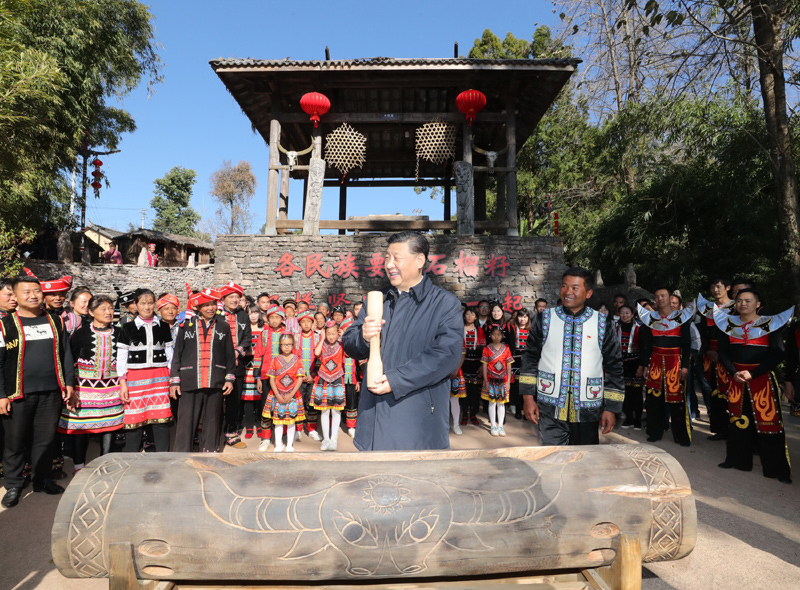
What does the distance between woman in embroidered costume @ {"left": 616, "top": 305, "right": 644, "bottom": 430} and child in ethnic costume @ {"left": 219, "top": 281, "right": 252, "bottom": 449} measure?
15.9 ft

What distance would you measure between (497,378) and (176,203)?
136 feet

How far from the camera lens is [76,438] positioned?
398cm

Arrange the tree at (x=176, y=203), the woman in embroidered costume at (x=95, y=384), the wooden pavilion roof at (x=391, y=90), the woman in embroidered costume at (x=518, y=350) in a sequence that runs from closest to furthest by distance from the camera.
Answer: the woman in embroidered costume at (x=95, y=384)
the woman in embroidered costume at (x=518, y=350)
the wooden pavilion roof at (x=391, y=90)
the tree at (x=176, y=203)

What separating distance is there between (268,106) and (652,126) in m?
8.51

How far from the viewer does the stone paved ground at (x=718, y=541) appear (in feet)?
8.57

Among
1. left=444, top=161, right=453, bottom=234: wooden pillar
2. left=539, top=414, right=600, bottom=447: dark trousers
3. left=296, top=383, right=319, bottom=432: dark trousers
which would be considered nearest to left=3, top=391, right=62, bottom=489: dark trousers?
left=296, top=383, right=319, bottom=432: dark trousers

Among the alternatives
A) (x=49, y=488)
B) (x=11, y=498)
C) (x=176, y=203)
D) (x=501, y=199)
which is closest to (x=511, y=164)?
(x=501, y=199)

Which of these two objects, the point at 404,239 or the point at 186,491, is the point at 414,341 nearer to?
the point at 404,239

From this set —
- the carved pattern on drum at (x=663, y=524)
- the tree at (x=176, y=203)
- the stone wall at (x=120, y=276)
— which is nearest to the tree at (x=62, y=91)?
the stone wall at (x=120, y=276)

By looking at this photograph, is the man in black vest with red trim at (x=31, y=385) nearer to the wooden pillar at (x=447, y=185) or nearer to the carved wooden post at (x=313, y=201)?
the carved wooden post at (x=313, y=201)

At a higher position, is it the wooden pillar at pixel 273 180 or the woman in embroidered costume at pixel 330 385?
the wooden pillar at pixel 273 180

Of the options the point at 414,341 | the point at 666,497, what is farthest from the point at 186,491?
the point at 666,497

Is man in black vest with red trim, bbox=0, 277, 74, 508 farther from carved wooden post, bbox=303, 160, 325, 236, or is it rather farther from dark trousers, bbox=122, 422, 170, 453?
carved wooden post, bbox=303, 160, 325, 236

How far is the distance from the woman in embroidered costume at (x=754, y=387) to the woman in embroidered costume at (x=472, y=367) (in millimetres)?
2826
